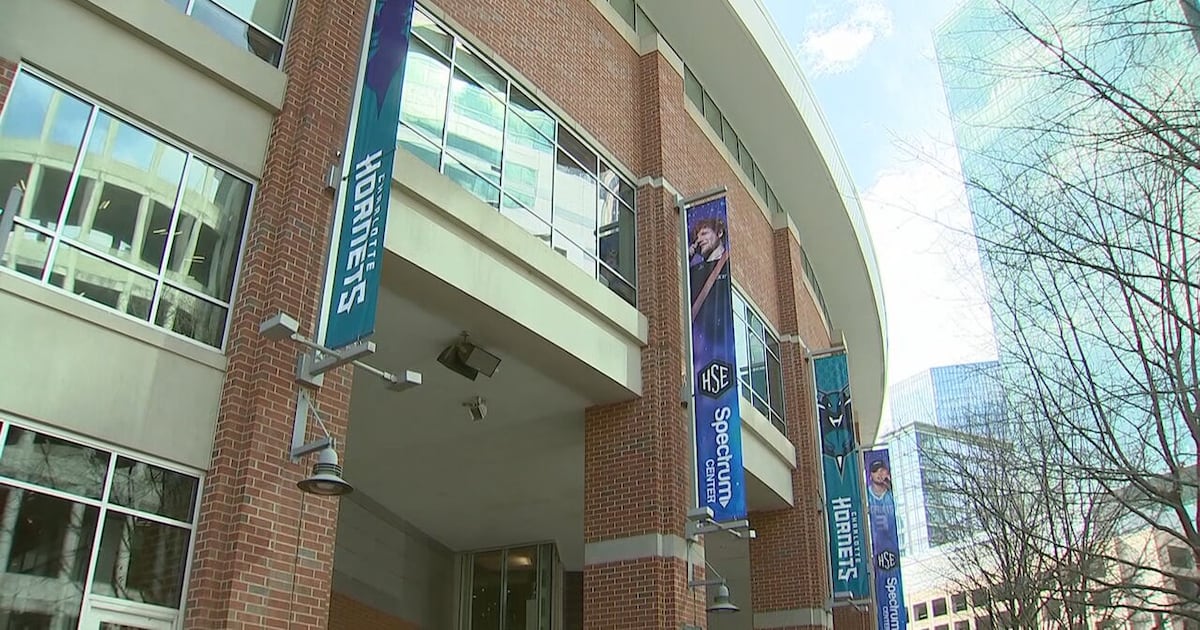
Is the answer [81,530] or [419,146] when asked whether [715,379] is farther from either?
[81,530]

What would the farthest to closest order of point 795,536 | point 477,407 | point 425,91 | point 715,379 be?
point 795,536, point 715,379, point 477,407, point 425,91

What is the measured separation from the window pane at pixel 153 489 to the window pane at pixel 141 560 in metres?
0.12

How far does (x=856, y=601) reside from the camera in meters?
20.1

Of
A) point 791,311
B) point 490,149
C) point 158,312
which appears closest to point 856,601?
point 791,311

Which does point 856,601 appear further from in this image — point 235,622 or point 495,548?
point 235,622

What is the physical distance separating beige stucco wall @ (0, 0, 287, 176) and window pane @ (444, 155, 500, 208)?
2.82 metres

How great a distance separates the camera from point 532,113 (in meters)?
14.1

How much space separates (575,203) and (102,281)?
766 cm

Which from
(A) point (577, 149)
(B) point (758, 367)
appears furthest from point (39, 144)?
(B) point (758, 367)

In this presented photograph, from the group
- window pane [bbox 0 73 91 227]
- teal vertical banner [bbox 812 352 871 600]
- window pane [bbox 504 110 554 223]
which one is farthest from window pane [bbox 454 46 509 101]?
teal vertical banner [bbox 812 352 871 600]

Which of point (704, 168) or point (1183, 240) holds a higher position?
point (704, 168)

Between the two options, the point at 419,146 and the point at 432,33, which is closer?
the point at 419,146

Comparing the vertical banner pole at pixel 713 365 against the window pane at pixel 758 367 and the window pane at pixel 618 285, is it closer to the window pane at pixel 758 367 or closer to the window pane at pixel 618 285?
the window pane at pixel 618 285

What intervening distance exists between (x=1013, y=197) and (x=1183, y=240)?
5.02 ft
